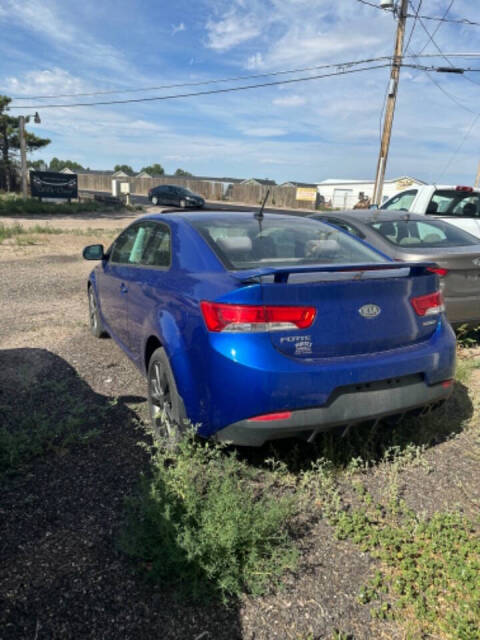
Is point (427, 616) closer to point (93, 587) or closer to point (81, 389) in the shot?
point (93, 587)

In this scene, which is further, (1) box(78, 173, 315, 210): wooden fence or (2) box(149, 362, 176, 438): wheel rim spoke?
(1) box(78, 173, 315, 210): wooden fence

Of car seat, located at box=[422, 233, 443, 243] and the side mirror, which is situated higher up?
car seat, located at box=[422, 233, 443, 243]

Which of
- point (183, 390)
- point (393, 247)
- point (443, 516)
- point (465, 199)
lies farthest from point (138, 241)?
point (465, 199)

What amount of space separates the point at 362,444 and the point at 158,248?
207 centimetres

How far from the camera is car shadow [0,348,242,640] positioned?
1.89m

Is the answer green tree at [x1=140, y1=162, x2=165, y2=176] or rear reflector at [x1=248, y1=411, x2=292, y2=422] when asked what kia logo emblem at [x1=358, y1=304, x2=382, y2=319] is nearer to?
rear reflector at [x1=248, y1=411, x2=292, y2=422]

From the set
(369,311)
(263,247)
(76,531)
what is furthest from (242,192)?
(76,531)

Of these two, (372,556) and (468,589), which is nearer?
(468,589)

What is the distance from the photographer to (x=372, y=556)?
227 cm

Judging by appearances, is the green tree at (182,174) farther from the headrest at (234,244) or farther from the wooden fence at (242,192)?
the headrest at (234,244)

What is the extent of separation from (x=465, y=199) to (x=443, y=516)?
6.78m

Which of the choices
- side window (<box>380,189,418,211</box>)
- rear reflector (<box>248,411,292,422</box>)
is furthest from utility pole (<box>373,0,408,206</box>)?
rear reflector (<box>248,411,292,422</box>)

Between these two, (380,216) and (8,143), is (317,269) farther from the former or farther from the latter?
(8,143)

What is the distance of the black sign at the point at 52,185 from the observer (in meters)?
26.4
